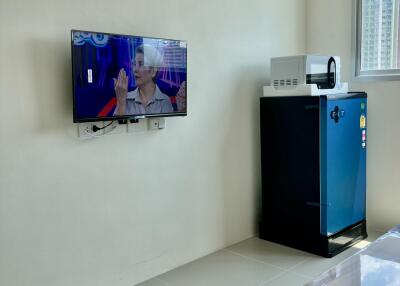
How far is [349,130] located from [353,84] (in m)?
0.71

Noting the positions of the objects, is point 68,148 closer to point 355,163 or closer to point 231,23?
point 231,23

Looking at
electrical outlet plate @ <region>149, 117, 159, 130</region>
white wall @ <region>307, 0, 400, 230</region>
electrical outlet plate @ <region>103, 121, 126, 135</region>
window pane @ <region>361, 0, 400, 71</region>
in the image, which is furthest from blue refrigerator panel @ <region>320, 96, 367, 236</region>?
electrical outlet plate @ <region>103, 121, 126, 135</region>

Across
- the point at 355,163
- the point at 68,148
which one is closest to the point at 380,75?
the point at 355,163

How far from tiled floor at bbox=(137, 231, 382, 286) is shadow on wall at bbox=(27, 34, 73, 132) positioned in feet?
4.45

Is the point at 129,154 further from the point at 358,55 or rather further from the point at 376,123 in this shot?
the point at 358,55

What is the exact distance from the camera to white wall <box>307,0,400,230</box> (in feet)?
12.6

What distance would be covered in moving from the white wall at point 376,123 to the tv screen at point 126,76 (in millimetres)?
1880

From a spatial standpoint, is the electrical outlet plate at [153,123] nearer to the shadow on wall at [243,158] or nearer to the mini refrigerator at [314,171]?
the shadow on wall at [243,158]

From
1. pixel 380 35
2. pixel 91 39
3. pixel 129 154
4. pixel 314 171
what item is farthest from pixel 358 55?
pixel 91 39

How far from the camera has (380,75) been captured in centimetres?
390

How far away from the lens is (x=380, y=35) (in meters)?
3.98

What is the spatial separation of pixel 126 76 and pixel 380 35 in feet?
8.49

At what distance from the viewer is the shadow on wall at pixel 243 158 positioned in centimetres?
369

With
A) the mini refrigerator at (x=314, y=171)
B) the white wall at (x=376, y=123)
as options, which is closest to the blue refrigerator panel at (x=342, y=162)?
the mini refrigerator at (x=314, y=171)
